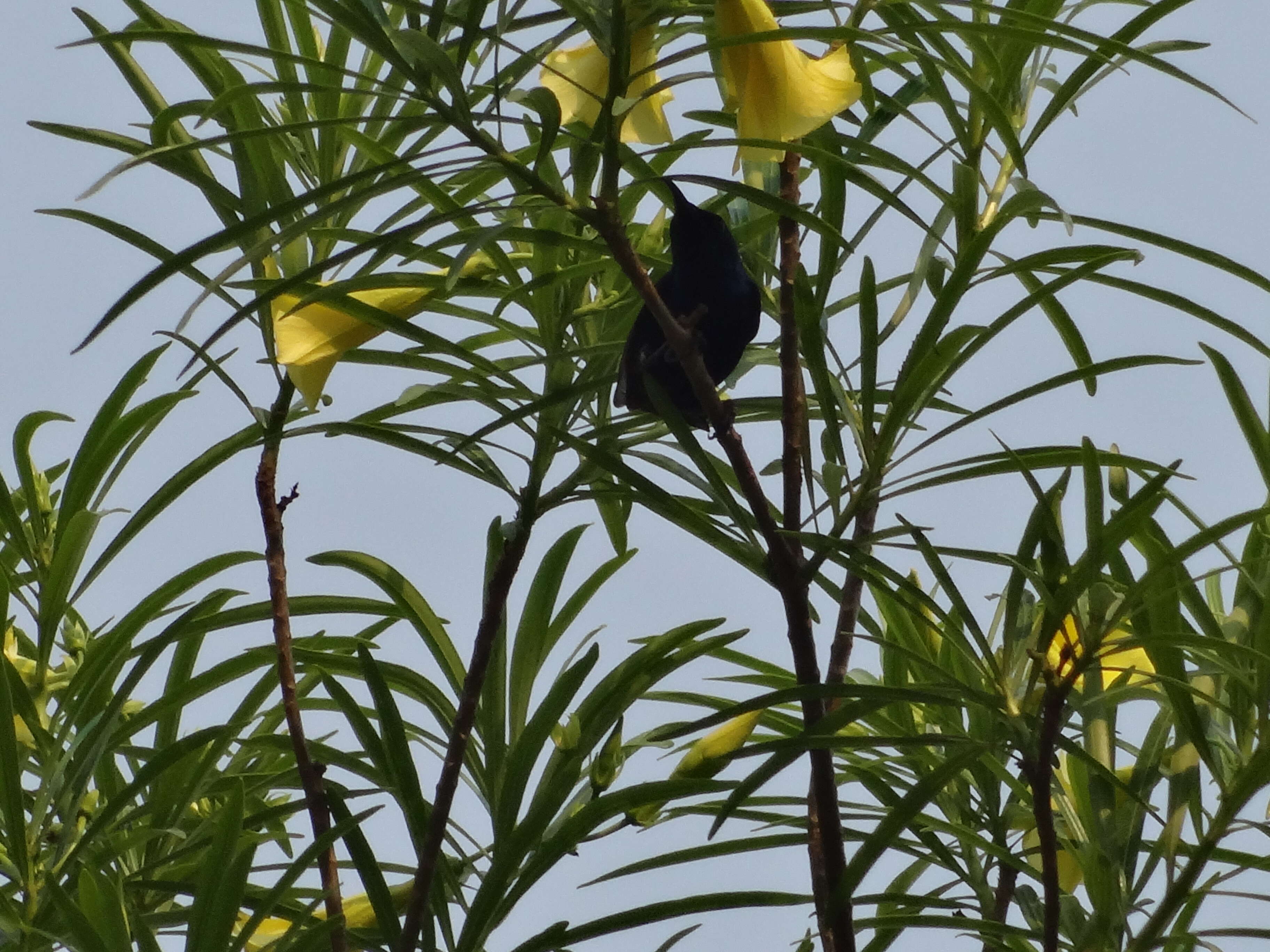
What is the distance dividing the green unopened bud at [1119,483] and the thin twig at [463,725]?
44 centimetres

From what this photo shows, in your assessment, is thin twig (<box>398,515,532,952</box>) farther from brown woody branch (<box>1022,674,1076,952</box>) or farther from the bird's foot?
brown woody branch (<box>1022,674,1076,952</box>)

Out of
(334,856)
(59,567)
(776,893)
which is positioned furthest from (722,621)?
(59,567)

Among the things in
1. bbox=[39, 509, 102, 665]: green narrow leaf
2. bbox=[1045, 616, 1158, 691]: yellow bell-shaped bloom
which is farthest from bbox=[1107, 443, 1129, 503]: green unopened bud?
bbox=[39, 509, 102, 665]: green narrow leaf

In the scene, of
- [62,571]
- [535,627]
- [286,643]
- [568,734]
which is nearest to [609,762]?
[568,734]

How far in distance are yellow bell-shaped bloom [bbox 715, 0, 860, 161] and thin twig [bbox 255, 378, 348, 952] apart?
1.48ft

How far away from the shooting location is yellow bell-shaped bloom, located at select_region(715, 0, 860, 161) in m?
0.81

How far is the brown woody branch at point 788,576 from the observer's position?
730 mm

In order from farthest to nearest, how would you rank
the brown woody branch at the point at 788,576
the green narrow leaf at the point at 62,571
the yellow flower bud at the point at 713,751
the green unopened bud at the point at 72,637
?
the green unopened bud at the point at 72,637 < the green narrow leaf at the point at 62,571 < the yellow flower bud at the point at 713,751 < the brown woody branch at the point at 788,576

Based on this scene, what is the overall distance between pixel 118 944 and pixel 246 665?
1.08 feet

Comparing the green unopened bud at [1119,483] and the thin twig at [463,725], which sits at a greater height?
the green unopened bud at [1119,483]

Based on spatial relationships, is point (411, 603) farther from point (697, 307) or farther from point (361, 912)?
point (697, 307)

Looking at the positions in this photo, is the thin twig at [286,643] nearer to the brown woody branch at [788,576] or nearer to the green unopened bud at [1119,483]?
the brown woody branch at [788,576]

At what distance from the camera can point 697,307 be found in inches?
38.3

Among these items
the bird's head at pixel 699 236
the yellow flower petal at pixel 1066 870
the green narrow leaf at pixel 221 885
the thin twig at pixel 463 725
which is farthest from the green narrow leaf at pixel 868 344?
the green narrow leaf at pixel 221 885
